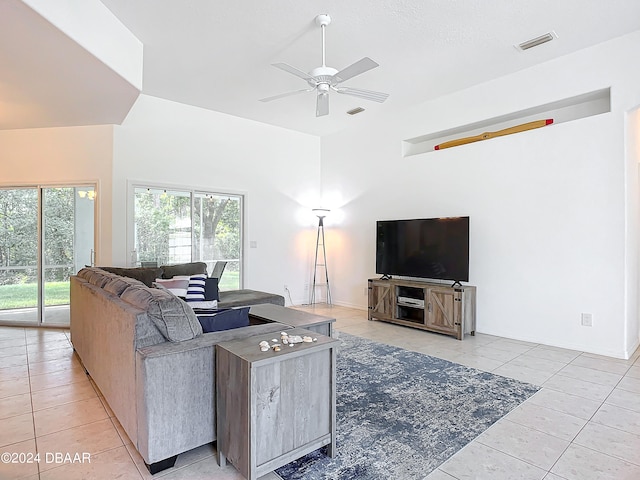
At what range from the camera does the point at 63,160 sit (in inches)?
192

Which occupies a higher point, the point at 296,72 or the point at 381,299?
the point at 296,72

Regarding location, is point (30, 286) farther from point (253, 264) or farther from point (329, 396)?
point (329, 396)

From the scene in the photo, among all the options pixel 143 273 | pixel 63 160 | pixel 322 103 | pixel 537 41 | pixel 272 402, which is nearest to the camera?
pixel 272 402

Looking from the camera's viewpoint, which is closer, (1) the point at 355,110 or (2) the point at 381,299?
(2) the point at 381,299

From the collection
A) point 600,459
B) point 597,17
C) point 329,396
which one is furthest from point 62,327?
point 597,17

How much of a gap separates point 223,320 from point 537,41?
390 centimetres

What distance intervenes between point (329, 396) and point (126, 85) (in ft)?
11.1

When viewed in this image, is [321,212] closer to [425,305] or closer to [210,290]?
[425,305]

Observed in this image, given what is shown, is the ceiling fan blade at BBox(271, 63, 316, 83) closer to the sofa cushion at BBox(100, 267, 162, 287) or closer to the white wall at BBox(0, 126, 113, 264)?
the sofa cushion at BBox(100, 267, 162, 287)

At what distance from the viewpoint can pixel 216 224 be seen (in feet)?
18.9

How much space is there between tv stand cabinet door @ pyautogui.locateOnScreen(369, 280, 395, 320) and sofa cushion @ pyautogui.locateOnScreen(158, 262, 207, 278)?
244cm

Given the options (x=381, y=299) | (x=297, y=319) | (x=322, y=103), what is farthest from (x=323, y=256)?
(x=297, y=319)

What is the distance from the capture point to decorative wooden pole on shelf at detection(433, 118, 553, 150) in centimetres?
421

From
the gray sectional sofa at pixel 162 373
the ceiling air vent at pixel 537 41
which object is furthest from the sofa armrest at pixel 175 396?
the ceiling air vent at pixel 537 41
